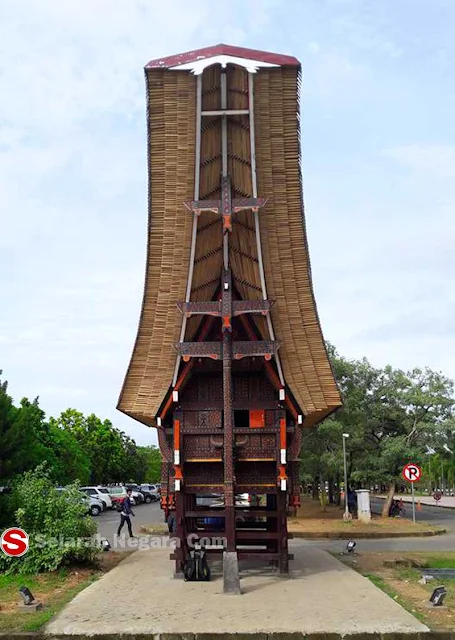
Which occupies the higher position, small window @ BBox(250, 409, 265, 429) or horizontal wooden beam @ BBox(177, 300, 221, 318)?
horizontal wooden beam @ BBox(177, 300, 221, 318)

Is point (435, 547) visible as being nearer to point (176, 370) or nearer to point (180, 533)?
point (180, 533)

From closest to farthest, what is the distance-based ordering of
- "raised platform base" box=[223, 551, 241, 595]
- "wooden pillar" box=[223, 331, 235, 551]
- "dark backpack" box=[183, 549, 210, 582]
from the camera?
"raised platform base" box=[223, 551, 241, 595], "wooden pillar" box=[223, 331, 235, 551], "dark backpack" box=[183, 549, 210, 582]

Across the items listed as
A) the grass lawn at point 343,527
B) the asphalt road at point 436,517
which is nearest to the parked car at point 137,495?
the asphalt road at point 436,517

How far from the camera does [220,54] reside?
38.4 ft

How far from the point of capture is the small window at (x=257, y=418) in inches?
526

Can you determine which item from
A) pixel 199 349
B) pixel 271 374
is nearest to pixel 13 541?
pixel 199 349

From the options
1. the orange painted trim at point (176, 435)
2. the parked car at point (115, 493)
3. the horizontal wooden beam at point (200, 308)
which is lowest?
the parked car at point (115, 493)

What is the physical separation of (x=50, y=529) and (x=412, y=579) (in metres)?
7.71

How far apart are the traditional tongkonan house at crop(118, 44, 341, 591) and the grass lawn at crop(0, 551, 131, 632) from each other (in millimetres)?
2160

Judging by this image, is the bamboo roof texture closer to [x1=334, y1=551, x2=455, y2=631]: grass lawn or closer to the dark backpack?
the dark backpack

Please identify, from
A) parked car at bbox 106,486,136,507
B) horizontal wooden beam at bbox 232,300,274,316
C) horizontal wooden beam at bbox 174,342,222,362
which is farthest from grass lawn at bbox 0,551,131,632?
parked car at bbox 106,486,136,507

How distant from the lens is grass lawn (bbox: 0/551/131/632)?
958cm

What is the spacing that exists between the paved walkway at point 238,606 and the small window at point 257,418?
117 inches

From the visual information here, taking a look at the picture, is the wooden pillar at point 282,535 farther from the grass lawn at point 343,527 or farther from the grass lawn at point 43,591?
the grass lawn at point 343,527
